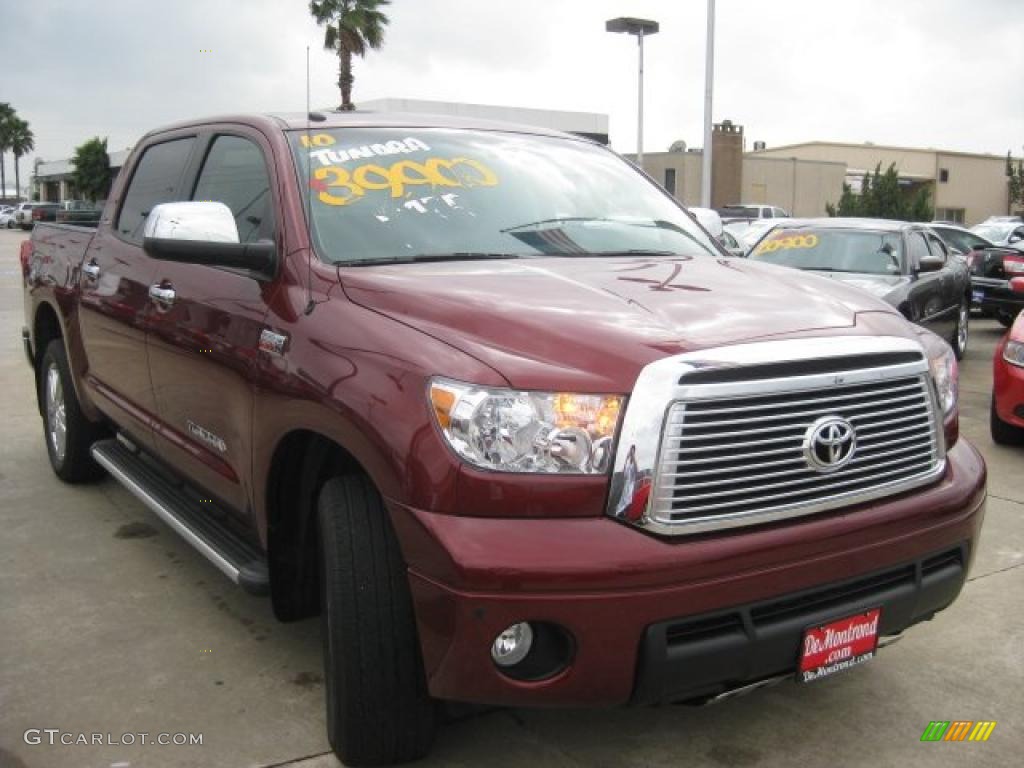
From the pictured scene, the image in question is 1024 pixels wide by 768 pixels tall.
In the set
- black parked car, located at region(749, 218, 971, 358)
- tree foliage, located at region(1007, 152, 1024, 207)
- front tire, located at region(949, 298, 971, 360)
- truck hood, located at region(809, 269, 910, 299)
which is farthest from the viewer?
tree foliage, located at region(1007, 152, 1024, 207)

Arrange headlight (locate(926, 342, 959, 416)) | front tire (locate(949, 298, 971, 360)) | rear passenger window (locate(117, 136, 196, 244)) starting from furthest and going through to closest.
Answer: front tire (locate(949, 298, 971, 360)), rear passenger window (locate(117, 136, 196, 244)), headlight (locate(926, 342, 959, 416))

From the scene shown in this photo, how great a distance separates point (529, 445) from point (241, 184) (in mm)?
1970

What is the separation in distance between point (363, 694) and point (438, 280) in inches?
44.9

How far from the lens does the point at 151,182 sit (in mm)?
4715

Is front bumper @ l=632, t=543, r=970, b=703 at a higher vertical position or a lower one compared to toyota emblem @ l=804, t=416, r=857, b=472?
lower

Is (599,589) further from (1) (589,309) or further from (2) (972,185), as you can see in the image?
(2) (972,185)

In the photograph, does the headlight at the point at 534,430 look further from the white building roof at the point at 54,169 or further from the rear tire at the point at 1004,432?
the white building roof at the point at 54,169

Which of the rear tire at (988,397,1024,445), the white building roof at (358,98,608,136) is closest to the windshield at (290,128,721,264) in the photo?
the rear tire at (988,397,1024,445)

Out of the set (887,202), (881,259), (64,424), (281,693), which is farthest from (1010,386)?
(887,202)

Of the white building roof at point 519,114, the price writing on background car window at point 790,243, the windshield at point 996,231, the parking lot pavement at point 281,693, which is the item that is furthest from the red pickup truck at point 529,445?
the white building roof at point 519,114

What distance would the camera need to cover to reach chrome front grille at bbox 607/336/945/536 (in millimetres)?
2365

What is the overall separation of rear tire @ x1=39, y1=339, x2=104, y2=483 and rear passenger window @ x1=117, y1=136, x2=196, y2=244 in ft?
3.41

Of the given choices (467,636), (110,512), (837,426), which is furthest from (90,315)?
(837,426)

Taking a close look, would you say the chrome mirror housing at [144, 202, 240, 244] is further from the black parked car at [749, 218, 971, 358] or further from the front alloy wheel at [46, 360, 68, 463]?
the black parked car at [749, 218, 971, 358]
